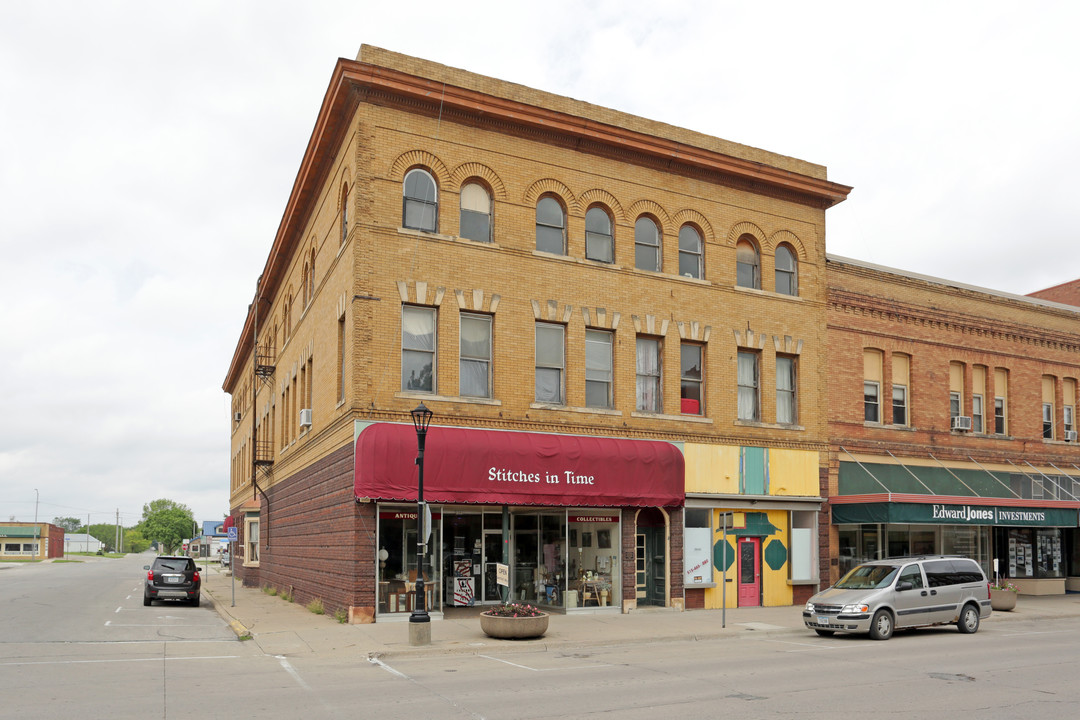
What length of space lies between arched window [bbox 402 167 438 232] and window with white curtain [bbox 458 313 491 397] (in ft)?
8.21

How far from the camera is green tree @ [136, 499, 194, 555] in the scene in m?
174

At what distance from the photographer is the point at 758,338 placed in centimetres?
2759

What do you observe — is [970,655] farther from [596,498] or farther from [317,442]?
[317,442]

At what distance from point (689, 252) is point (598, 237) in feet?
10.2

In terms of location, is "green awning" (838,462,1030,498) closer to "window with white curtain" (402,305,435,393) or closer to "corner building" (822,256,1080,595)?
"corner building" (822,256,1080,595)

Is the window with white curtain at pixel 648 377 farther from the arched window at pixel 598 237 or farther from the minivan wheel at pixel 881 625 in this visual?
the minivan wheel at pixel 881 625

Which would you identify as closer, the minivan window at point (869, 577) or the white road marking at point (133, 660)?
the white road marking at point (133, 660)

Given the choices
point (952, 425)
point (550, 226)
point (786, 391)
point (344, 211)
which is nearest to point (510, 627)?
point (550, 226)

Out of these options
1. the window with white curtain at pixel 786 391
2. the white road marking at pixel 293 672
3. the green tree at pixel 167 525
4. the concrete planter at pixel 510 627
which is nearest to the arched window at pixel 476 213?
the concrete planter at pixel 510 627

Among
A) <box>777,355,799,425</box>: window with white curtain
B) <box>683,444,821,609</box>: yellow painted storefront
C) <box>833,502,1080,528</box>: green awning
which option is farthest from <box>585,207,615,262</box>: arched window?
<box>833,502,1080,528</box>: green awning

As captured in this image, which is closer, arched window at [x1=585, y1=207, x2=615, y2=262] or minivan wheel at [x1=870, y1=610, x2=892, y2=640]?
minivan wheel at [x1=870, y1=610, x2=892, y2=640]

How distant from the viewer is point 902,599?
20.0 m

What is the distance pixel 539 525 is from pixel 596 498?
1.80m

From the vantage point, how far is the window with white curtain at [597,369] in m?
25.0
